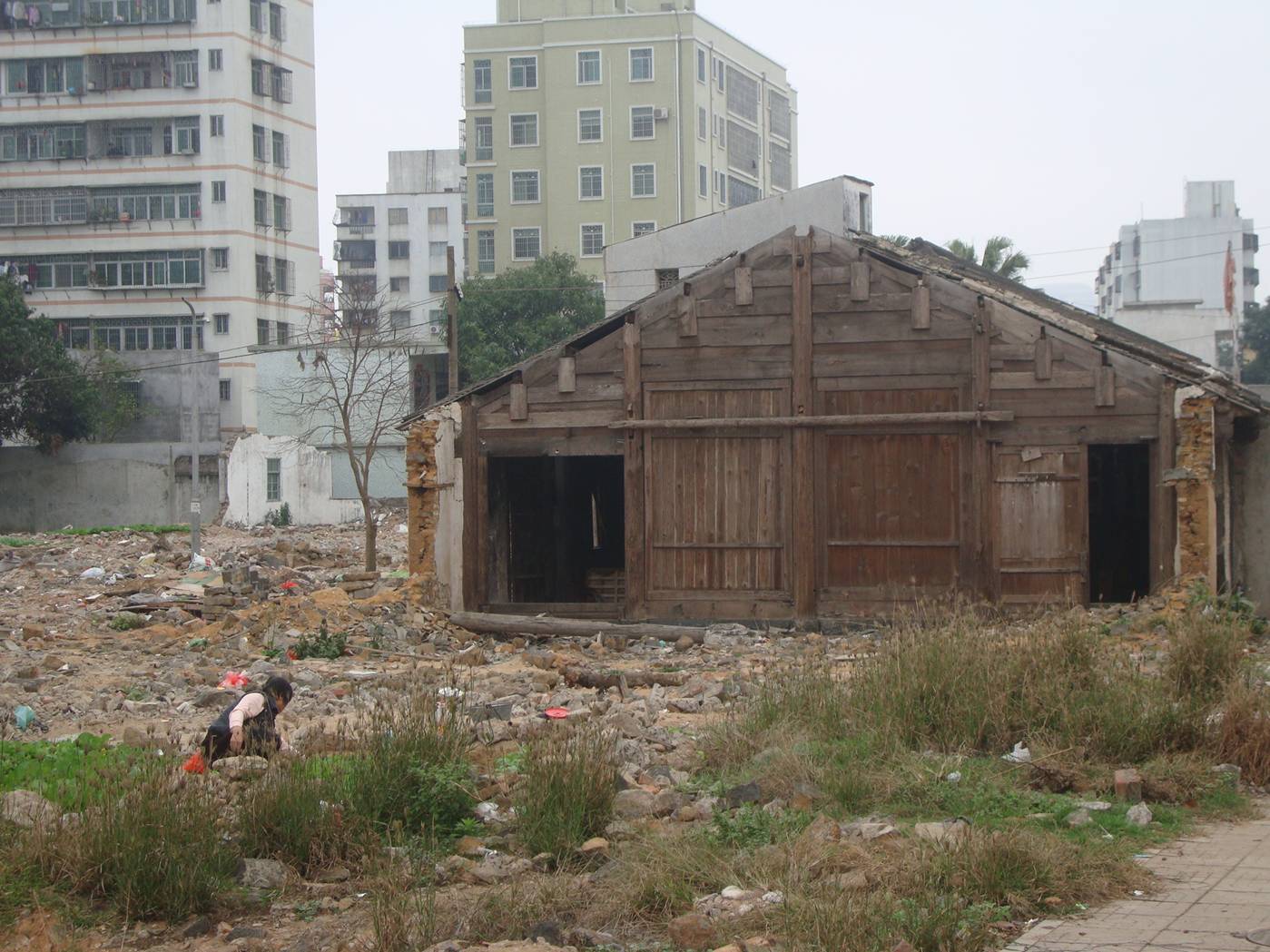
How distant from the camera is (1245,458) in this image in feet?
62.1

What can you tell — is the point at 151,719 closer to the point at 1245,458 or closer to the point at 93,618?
the point at 93,618

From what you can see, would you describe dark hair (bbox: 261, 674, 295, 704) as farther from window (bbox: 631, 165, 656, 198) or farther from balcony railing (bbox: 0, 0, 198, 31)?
window (bbox: 631, 165, 656, 198)

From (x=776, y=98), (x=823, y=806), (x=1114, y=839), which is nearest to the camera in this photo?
(x=1114, y=839)

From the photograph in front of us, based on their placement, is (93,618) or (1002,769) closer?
(1002,769)

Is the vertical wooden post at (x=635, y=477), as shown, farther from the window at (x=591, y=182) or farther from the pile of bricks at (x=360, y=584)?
the window at (x=591, y=182)

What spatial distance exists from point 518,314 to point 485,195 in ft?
52.3

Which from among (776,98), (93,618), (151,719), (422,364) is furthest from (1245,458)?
(776,98)

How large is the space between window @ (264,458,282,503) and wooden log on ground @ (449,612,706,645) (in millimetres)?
32585

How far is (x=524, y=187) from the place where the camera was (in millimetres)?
66375

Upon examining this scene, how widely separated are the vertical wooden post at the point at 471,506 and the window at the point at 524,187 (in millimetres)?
48667

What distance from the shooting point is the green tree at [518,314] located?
5169 centimetres

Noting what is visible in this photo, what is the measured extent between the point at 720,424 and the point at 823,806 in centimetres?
1070

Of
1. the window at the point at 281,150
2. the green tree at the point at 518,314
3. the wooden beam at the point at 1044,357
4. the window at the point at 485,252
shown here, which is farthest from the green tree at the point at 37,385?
the wooden beam at the point at 1044,357

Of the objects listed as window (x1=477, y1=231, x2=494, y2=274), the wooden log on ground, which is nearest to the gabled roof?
the wooden log on ground
